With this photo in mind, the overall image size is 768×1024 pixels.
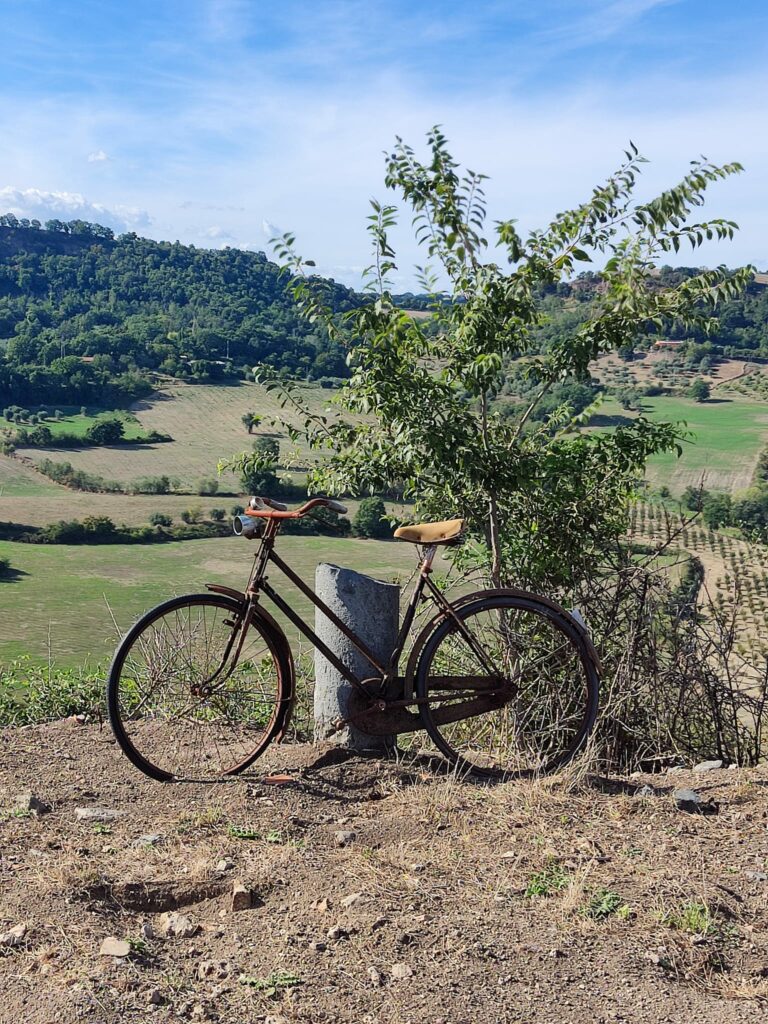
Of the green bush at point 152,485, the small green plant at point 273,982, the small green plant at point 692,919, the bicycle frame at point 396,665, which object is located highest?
the bicycle frame at point 396,665

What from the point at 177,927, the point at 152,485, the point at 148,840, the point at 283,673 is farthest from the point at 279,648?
the point at 152,485

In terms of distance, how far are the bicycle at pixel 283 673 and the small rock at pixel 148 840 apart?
0.53 metres

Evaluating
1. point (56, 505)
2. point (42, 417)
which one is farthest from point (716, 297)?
point (42, 417)

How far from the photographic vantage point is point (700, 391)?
1754 inches

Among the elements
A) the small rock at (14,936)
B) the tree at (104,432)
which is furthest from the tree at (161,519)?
the small rock at (14,936)

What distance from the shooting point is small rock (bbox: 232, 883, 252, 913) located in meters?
2.98

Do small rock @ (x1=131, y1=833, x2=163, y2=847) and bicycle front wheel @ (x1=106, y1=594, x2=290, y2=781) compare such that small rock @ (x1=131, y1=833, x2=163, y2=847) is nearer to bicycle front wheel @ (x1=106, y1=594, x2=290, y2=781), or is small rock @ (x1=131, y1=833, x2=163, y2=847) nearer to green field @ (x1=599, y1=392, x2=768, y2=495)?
bicycle front wheel @ (x1=106, y1=594, x2=290, y2=781)

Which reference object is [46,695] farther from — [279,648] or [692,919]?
[692,919]

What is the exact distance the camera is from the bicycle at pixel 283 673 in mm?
4086

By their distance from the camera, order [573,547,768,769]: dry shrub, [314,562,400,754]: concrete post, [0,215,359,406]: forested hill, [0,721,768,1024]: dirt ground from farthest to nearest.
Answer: [0,215,359,406]: forested hill < [573,547,768,769]: dry shrub < [314,562,400,754]: concrete post < [0,721,768,1024]: dirt ground

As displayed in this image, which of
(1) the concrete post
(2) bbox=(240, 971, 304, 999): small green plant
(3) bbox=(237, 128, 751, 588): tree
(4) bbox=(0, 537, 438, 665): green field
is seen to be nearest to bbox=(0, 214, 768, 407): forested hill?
(4) bbox=(0, 537, 438, 665): green field

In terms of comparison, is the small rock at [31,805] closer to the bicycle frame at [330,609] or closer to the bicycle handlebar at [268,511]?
the bicycle frame at [330,609]

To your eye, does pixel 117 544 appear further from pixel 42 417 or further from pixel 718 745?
pixel 718 745

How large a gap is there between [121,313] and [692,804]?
347 ft
